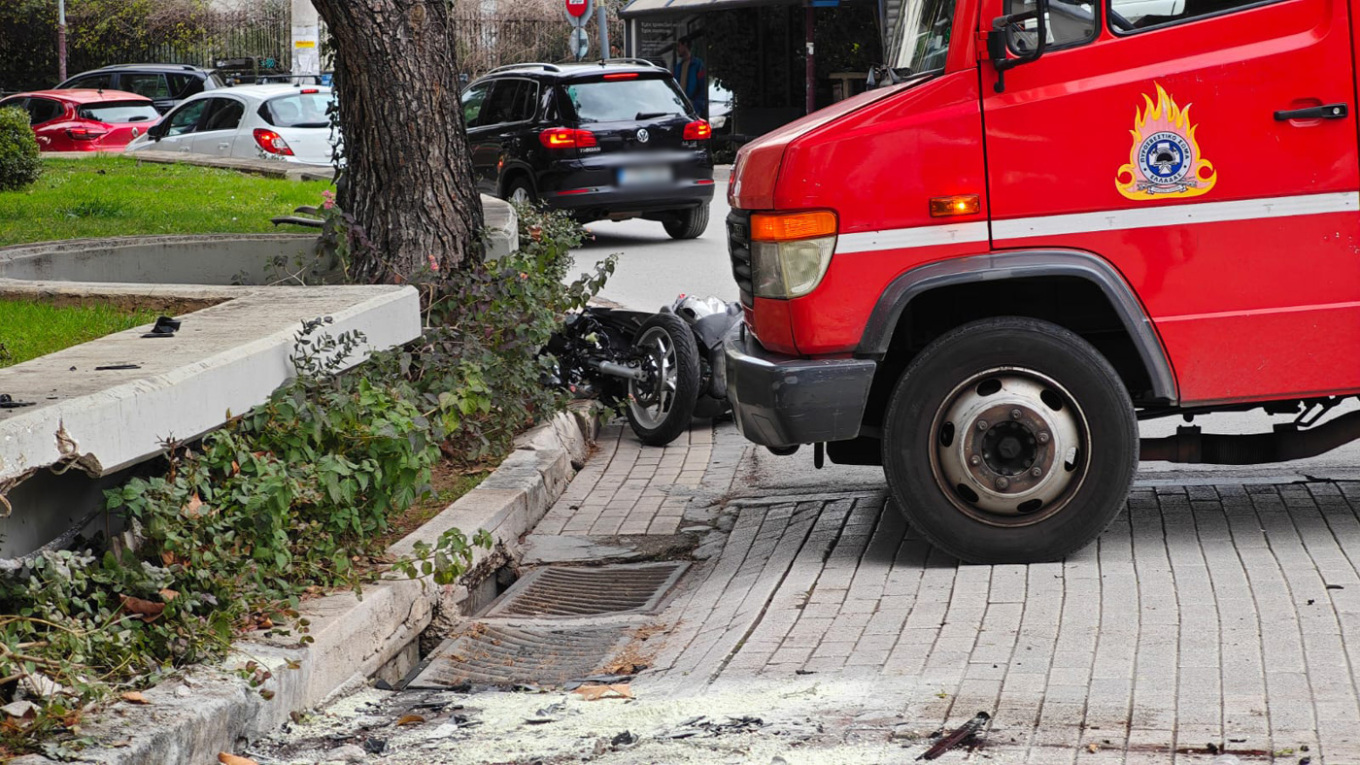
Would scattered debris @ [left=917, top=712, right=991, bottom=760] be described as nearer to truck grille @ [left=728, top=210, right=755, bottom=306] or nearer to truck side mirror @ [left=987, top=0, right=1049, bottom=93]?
truck grille @ [left=728, top=210, right=755, bottom=306]

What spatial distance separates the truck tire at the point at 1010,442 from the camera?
17.6ft

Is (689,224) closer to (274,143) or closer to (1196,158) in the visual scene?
(274,143)

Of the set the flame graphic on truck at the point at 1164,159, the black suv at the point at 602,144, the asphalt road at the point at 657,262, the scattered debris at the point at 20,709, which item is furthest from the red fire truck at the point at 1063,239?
the black suv at the point at 602,144

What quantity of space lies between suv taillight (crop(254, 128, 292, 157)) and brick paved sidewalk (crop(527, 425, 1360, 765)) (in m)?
13.7

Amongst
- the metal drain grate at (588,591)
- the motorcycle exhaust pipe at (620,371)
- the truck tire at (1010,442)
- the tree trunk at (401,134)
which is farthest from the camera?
the motorcycle exhaust pipe at (620,371)

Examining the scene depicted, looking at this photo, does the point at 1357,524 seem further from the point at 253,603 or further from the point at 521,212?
the point at 521,212

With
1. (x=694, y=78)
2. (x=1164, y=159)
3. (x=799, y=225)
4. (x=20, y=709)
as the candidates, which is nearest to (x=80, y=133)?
(x=694, y=78)

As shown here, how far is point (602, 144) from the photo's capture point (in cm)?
1570

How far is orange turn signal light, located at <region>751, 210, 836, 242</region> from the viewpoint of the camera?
5.31 m

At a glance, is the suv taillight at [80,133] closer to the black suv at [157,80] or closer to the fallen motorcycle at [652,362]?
the black suv at [157,80]

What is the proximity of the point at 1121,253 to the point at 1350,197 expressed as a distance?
0.79 meters

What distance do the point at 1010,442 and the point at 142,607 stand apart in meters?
2.92

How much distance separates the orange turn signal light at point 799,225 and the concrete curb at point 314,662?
1.66 meters

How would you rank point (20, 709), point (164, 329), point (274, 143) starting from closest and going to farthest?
point (20, 709) < point (164, 329) < point (274, 143)
